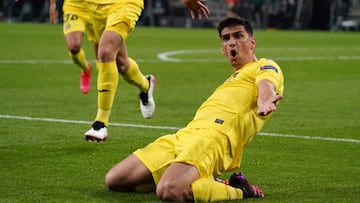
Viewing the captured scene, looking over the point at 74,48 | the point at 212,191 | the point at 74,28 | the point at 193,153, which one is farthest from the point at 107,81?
the point at 212,191

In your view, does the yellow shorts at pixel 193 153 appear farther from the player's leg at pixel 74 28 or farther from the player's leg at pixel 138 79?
the player's leg at pixel 74 28

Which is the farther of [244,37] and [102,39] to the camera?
[102,39]

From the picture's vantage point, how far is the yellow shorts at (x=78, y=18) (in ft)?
38.3

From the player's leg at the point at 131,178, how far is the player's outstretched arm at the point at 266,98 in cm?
100

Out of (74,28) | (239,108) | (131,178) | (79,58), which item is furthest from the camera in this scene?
(79,58)

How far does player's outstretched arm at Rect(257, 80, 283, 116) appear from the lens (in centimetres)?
684

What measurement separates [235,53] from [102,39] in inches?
105

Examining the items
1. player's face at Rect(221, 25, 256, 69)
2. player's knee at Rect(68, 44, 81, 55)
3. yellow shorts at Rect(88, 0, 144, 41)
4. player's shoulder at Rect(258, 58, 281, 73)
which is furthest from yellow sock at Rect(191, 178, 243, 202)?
player's knee at Rect(68, 44, 81, 55)

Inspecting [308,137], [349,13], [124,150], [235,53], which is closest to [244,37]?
[235,53]

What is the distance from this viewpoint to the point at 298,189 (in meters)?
7.95

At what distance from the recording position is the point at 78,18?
11742mm

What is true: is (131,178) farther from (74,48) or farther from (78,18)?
(74,48)

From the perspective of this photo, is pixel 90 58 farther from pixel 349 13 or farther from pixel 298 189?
pixel 349 13

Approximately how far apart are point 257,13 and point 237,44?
33.0m
